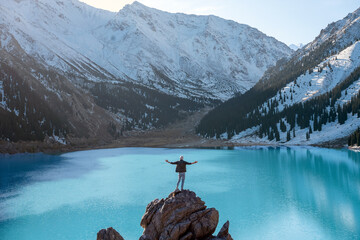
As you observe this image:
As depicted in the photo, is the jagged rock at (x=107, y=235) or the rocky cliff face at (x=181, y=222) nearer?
the rocky cliff face at (x=181, y=222)

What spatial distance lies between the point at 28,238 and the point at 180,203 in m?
18.1

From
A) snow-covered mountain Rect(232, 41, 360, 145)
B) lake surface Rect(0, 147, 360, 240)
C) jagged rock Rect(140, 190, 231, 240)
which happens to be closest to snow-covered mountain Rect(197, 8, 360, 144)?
snow-covered mountain Rect(232, 41, 360, 145)

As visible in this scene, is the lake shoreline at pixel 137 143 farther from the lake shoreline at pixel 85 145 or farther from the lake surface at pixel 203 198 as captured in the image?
the lake surface at pixel 203 198

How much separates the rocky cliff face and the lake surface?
30.0ft

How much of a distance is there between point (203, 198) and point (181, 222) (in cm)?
2239

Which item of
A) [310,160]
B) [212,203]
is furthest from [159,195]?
[310,160]

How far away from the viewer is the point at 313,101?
449 feet

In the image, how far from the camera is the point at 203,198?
41.0 meters

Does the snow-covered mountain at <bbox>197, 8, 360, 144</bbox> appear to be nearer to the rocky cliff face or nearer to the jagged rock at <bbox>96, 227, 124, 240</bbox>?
the rocky cliff face

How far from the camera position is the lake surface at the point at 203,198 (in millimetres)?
30109

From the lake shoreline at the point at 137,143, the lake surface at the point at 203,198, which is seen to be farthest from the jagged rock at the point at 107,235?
the lake shoreline at the point at 137,143

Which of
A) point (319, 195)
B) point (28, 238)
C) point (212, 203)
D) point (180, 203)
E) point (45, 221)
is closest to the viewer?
point (180, 203)

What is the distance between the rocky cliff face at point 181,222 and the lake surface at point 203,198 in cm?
916

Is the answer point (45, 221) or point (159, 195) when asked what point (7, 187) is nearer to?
point (45, 221)
